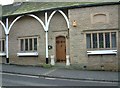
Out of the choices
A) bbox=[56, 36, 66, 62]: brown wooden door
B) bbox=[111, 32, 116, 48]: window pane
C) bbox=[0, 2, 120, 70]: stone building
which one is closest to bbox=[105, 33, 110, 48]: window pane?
bbox=[0, 2, 120, 70]: stone building

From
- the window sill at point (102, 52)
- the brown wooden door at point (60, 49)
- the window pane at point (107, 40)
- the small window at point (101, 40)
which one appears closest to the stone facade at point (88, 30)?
the window sill at point (102, 52)

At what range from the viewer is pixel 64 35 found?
20844 mm

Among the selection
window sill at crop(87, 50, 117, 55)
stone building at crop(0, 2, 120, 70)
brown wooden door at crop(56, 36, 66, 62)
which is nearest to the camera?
window sill at crop(87, 50, 117, 55)

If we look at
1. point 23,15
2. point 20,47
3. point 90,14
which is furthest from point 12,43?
point 90,14

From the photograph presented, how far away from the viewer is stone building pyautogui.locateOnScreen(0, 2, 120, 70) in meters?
18.7

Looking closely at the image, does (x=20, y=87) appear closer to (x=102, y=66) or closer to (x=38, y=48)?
(x=102, y=66)

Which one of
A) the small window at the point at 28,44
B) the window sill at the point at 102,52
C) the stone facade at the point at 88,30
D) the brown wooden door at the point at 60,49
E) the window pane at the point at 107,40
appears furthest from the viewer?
the small window at the point at 28,44

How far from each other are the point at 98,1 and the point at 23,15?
24.4 ft

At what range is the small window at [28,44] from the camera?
22475 mm

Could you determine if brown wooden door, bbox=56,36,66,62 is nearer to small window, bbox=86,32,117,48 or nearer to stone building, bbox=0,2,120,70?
Result: stone building, bbox=0,2,120,70

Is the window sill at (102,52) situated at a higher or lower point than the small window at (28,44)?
lower

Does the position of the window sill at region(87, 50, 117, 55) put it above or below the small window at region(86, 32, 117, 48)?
below

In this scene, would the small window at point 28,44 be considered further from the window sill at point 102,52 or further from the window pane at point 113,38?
the window pane at point 113,38

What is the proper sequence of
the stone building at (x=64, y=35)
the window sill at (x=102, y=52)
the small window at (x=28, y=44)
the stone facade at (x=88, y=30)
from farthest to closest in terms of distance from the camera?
the small window at (x=28, y=44), the stone building at (x=64, y=35), the stone facade at (x=88, y=30), the window sill at (x=102, y=52)
